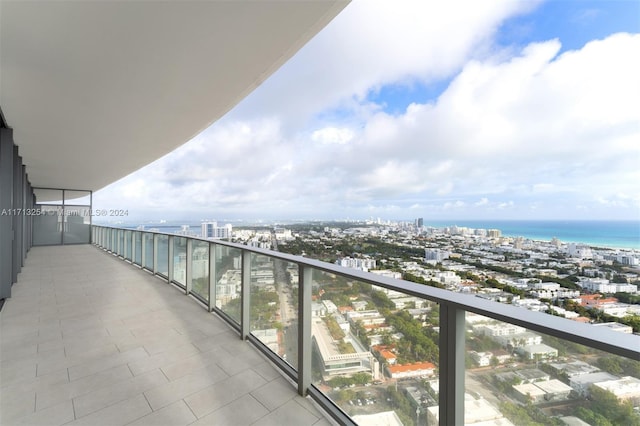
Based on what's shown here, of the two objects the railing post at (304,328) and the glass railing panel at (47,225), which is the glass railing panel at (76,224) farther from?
the railing post at (304,328)

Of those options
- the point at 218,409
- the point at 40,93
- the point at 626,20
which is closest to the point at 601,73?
the point at 626,20

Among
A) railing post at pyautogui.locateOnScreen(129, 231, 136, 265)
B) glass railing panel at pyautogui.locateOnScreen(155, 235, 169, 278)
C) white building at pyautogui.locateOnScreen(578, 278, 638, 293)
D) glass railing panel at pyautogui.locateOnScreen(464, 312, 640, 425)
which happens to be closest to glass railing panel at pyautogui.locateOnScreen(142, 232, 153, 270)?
glass railing panel at pyautogui.locateOnScreen(155, 235, 169, 278)

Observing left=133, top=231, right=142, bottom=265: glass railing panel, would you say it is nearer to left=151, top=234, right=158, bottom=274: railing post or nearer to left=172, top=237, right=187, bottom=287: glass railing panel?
left=151, top=234, right=158, bottom=274: railing post

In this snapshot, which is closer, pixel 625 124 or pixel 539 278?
pixel 539 278

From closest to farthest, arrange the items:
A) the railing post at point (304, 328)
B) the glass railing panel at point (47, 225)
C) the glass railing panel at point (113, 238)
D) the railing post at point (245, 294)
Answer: the railing post at point (304, 328)
the railing post at point (245, 294)
the glass railing panel at point (113, 238)
the glass railing panel at point (47, 225)

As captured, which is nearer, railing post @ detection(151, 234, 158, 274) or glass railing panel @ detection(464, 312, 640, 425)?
glass railing panel @ detection(464, 312, 640, 425)

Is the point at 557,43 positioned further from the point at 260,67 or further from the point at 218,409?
the point at 218,409

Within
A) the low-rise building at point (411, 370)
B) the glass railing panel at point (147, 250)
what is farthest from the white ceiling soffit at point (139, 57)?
the glass railing panel at point (147, 250)
